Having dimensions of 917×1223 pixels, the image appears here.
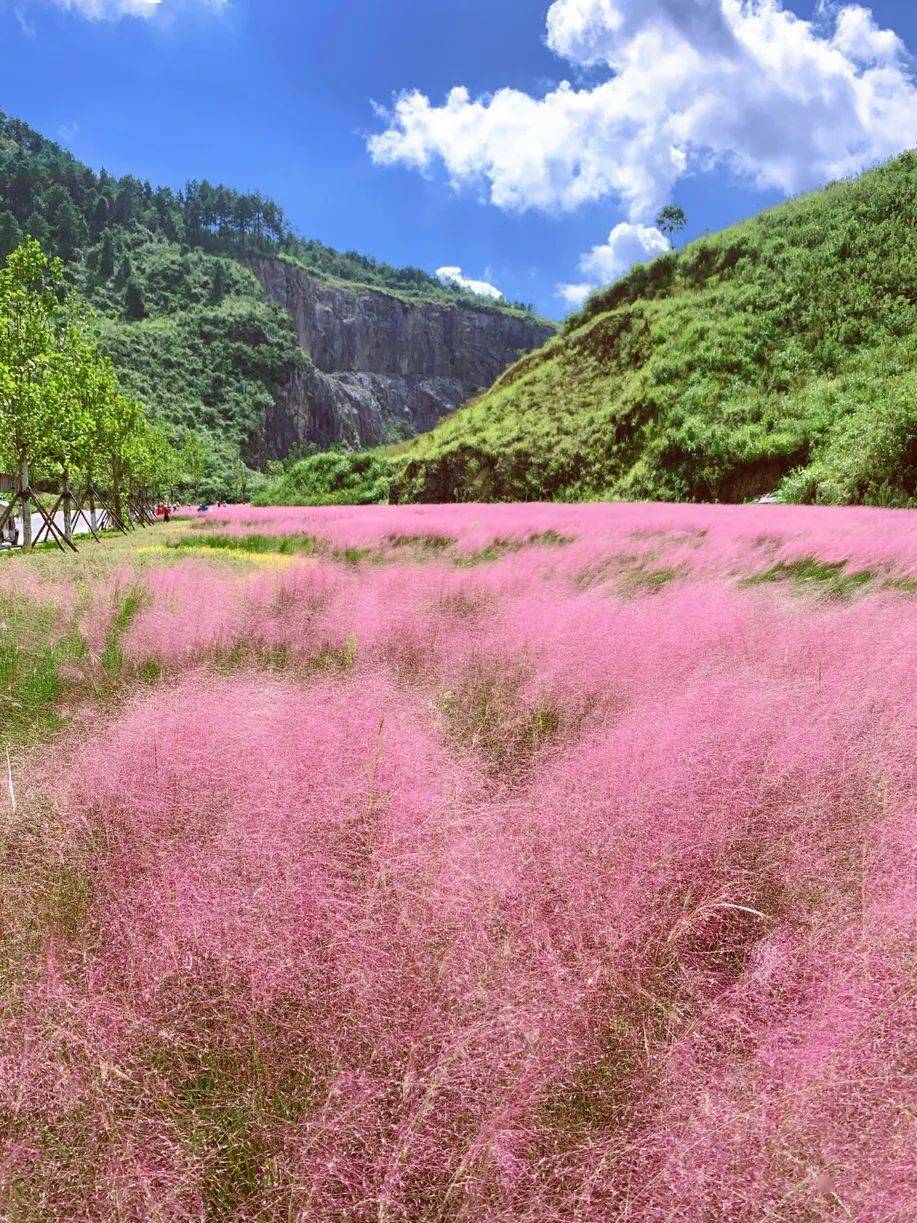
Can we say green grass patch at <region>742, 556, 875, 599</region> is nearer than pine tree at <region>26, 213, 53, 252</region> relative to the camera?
Yes

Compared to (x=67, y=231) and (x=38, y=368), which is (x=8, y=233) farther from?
(x=38, y=368)

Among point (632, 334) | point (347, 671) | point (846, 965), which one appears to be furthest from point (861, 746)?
point (632, 334)

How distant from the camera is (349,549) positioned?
742cm

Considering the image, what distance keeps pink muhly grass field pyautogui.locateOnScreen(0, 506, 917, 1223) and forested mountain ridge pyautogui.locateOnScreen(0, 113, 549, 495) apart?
8979 centimetres

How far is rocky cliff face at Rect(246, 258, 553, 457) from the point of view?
13588cm

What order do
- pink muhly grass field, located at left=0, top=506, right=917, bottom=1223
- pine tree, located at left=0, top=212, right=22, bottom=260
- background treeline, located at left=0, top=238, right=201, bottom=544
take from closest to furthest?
1. pink muhly grass field, located at left=0, top=506, right=917, bottom=1223
2. background treeline, located at left=0, top=238, right=201, bottom=544
3. pine tree, located at left=0, top=212, right=22, bottom=260

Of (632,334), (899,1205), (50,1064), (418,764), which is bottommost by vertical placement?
(899,1205)

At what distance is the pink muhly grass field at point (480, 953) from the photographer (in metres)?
0.75

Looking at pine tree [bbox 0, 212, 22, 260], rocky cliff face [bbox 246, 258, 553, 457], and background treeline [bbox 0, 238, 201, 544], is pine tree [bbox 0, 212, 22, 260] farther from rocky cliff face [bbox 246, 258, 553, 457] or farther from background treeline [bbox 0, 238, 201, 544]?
background treeline [bbox 0, 238, 201, 544]

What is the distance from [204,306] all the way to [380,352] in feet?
147

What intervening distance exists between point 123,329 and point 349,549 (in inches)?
4782

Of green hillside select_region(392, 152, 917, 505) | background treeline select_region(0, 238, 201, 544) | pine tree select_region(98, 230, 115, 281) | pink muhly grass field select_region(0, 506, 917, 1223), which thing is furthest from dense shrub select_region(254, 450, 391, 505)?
pine tree select_region(98, 230, 115, 281)

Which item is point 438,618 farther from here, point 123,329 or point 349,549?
point 123,329

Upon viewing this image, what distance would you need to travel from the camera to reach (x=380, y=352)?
152 m
